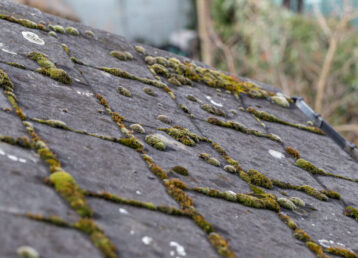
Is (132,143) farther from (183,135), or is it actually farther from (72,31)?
(72,31)

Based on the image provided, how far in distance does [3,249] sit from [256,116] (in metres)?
3.44

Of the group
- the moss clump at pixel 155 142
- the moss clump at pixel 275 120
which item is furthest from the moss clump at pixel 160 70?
the moss clump at pixel 155 142

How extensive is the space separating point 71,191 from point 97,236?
1.07 ft

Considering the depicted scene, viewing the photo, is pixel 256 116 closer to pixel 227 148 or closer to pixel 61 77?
pixel 227 148

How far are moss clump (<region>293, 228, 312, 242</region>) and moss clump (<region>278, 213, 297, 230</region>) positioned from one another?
4 cm

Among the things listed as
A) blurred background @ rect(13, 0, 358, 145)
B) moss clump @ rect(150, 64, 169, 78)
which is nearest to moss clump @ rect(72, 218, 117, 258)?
moss clump @ rect(150, 64, 169, 78)

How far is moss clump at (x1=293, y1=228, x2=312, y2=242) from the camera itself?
118 inches

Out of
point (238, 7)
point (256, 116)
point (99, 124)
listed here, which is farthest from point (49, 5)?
point (99, 124)

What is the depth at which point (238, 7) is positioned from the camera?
847 inches

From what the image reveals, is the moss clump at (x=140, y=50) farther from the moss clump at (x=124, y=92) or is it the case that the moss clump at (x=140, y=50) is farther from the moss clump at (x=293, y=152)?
the moss clump at (x=293, y=152)

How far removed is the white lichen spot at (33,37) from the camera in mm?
4078

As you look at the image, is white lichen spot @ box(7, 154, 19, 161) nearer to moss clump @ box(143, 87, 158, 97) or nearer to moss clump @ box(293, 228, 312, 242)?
moss clump @ box(293, 228, 312, 242)

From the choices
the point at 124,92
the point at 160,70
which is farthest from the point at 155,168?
the point at 160,70

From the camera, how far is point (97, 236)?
2064 millimetres
